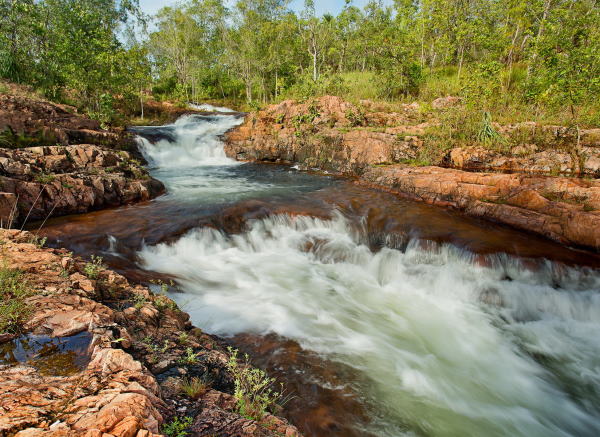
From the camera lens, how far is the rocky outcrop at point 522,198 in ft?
20.1

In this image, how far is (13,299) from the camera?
245 centimetres

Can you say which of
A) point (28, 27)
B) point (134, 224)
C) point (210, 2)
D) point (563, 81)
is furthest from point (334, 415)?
point (210, 2)

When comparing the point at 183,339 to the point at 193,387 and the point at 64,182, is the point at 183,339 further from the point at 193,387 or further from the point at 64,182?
the point at 64,182

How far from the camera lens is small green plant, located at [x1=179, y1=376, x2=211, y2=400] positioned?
1.98m

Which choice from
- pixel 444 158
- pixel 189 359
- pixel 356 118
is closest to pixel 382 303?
pixel 189 359

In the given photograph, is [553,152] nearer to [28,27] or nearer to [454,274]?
[454,274]

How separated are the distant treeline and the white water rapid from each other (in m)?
8.52

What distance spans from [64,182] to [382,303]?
7.54 metres

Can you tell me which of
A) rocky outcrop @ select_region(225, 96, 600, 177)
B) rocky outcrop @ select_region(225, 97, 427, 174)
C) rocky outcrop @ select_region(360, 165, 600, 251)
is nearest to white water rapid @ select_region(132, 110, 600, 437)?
rocky outcrop @ select_region(360, 165, 600, 251)

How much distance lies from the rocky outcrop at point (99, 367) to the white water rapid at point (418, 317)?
4.57 feet

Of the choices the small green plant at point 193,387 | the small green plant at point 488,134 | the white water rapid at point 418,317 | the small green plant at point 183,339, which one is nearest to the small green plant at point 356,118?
the small green plant at point 488,134

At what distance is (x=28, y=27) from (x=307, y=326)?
71.5 ft

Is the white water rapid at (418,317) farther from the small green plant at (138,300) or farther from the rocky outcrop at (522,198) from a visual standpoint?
the rocky outcrop at (522,198)

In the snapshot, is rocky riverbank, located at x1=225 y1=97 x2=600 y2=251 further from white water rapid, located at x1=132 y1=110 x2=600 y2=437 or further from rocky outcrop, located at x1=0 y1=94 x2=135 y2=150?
rocky outcrop, located at x1=0 y1=94 x2=135 y2=150
